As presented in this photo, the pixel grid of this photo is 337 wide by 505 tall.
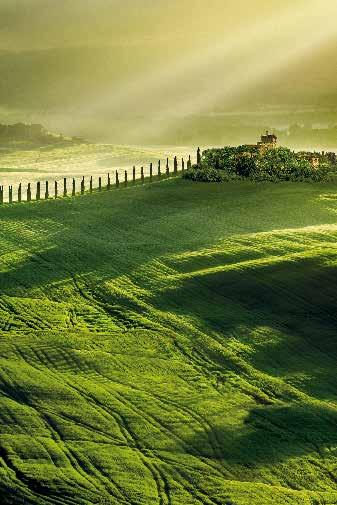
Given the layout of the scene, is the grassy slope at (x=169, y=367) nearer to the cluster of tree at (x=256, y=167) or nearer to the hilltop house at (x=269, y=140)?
the cluster of tree at (x=256, y=167)

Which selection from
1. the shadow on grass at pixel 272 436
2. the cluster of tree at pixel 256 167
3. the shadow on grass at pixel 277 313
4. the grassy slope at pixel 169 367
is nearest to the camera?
the grassy slope at pixel 169 367

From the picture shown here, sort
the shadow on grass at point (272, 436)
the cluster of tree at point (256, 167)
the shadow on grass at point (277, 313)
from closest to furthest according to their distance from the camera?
the shadow on grass at point (272, 436) → the shadow on grass at point (277, 313) → the cluster of tree at point (256, 167)

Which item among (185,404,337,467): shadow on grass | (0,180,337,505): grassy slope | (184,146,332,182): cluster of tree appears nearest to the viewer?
(0,180,337,505): grassy slope

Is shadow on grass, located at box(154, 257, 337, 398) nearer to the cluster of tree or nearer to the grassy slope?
the grassy slope

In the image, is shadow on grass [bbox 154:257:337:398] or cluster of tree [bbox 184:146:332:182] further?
cluster of tree [bbox 184:146:332:182]

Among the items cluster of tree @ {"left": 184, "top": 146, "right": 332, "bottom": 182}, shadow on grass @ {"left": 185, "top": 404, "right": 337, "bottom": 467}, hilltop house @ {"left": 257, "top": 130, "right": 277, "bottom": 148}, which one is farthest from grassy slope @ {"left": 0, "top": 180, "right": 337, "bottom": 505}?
hilltop house @ {"left": 257, "top": 130, "right": 277, "bottom": 148}

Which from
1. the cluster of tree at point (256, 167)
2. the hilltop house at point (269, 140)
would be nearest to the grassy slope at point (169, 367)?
the cluster of tree at point (256, 167)

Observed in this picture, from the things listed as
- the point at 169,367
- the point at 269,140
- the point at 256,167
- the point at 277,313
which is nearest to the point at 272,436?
the point at 169,367

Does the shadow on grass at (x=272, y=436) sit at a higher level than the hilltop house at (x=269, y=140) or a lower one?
lower
